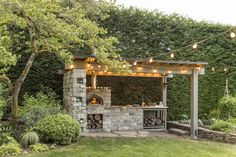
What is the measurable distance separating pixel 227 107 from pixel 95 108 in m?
5.09

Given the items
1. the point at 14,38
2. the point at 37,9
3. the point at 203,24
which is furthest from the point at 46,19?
the point at 203,24

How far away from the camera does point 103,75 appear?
13.5 m

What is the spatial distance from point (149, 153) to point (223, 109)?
628 cm

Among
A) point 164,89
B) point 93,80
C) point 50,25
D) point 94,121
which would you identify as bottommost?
point 94,121

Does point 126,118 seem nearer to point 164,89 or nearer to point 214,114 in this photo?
point 164,89

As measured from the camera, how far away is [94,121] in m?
11.9

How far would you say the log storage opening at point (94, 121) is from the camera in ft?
38.7

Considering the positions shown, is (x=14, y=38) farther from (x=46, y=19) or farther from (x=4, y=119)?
(x=46, y=19)

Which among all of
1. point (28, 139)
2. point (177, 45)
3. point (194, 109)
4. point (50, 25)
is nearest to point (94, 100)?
point (194, 109)

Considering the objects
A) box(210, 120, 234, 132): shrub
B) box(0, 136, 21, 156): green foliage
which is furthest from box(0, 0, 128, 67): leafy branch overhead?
box(210, 120, 234, 132): shrub

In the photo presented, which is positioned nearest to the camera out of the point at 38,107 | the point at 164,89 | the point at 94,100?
the point at 38,107

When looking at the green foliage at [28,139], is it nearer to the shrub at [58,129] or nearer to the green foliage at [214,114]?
the shrub at [58,129]

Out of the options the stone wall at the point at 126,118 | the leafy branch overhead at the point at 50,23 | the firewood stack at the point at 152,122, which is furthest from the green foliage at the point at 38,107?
the firewood stack at the point at 152,122

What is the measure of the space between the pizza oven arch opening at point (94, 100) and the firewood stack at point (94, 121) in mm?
434
